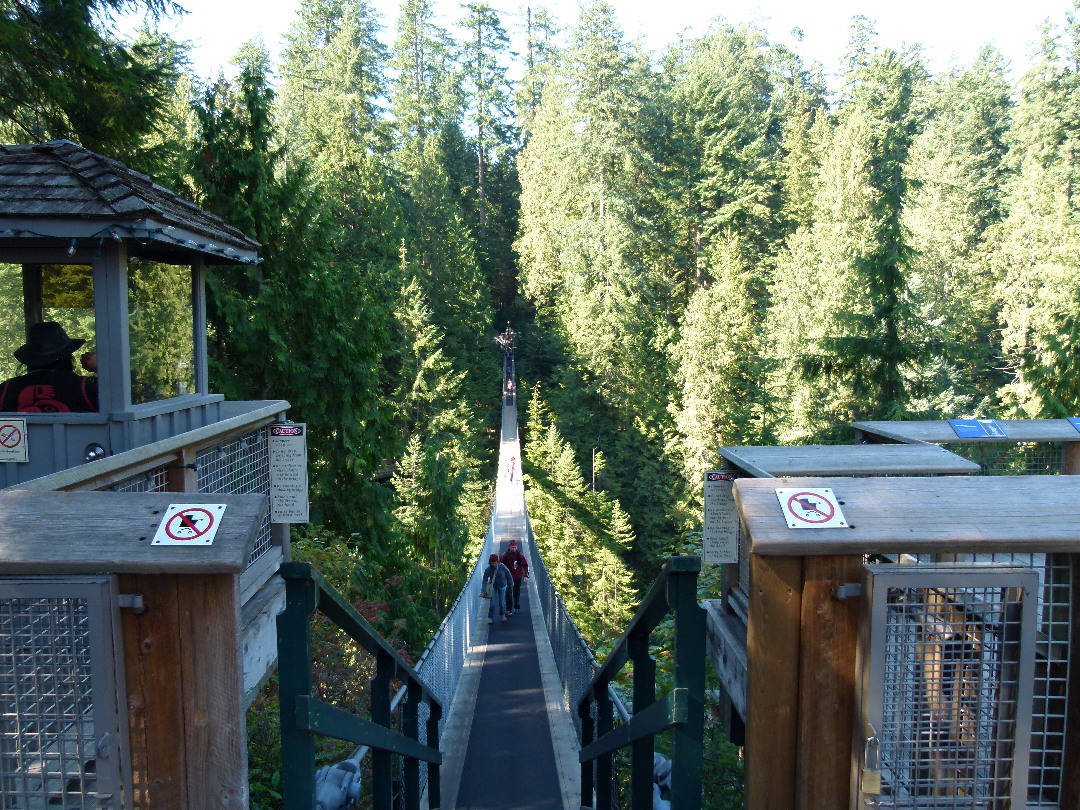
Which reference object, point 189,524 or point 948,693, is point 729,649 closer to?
point 948,693

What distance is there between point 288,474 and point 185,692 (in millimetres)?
2811

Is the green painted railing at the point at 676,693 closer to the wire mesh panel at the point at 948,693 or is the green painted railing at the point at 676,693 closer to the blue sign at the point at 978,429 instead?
the wire mesh panel at the point at 948,693

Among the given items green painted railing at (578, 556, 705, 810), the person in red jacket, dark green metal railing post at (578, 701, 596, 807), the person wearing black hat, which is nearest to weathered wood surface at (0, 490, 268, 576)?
green painted railing at (578, 556, 705, 810)

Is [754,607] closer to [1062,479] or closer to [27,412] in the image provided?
[1062,479]

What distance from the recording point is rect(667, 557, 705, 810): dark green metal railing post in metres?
1.78

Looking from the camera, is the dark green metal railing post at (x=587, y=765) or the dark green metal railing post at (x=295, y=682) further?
the dark green metal railing post at (x=587, y=765)

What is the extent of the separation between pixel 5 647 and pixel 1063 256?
934 inches

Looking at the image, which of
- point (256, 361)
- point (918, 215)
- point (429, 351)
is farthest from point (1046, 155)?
point (256, 361)

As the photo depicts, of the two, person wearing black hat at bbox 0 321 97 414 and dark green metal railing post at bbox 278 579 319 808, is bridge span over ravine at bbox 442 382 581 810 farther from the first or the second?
dark green metal railing post at bbox 278 579 319 808

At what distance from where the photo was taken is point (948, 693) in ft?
5.27

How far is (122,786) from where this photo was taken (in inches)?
57.4

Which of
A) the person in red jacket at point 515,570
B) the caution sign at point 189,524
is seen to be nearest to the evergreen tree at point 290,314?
the person in red jacket at point 515,570

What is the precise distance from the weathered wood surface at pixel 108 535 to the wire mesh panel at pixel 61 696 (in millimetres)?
39

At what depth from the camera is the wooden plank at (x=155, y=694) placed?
1430 millimetres
